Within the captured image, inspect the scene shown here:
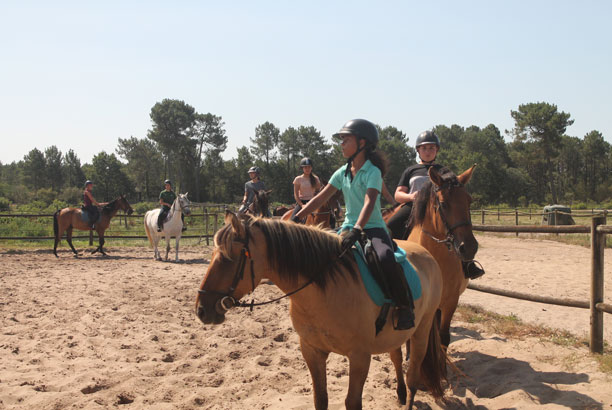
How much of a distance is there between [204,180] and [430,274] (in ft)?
219

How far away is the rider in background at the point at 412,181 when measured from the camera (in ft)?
16.9

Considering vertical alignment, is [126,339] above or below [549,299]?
below

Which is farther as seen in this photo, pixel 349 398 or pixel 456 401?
pixel 456 401

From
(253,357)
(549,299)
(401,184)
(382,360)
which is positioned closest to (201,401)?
(253,357)

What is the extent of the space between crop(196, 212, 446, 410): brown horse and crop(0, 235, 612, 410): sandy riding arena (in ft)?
3.75

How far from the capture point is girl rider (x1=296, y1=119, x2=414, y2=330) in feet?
9.80

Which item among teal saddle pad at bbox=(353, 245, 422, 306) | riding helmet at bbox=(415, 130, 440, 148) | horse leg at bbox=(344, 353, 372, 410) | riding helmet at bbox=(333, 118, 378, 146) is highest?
riding helmet at bbox=(415, 130, 440, 148)

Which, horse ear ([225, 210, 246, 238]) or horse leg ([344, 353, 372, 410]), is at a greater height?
horse ear ([225, 210, 246, 238])

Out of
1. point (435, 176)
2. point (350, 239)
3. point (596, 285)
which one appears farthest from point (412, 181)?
point (350, 239)

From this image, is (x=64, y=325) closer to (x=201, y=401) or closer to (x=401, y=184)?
(x=201, y=401)

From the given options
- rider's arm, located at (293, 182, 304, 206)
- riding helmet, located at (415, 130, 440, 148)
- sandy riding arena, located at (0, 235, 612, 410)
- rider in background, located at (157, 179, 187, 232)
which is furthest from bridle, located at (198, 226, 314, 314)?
rider in background, located at (157, 179, 187, 232)

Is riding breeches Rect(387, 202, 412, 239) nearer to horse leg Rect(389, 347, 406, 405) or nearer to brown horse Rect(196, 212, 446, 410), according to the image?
horse leg Rect(389, 347, 406, 405)

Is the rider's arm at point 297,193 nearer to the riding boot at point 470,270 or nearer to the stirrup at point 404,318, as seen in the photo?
the riding boot at point 470,270

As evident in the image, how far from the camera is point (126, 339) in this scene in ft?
18.5
